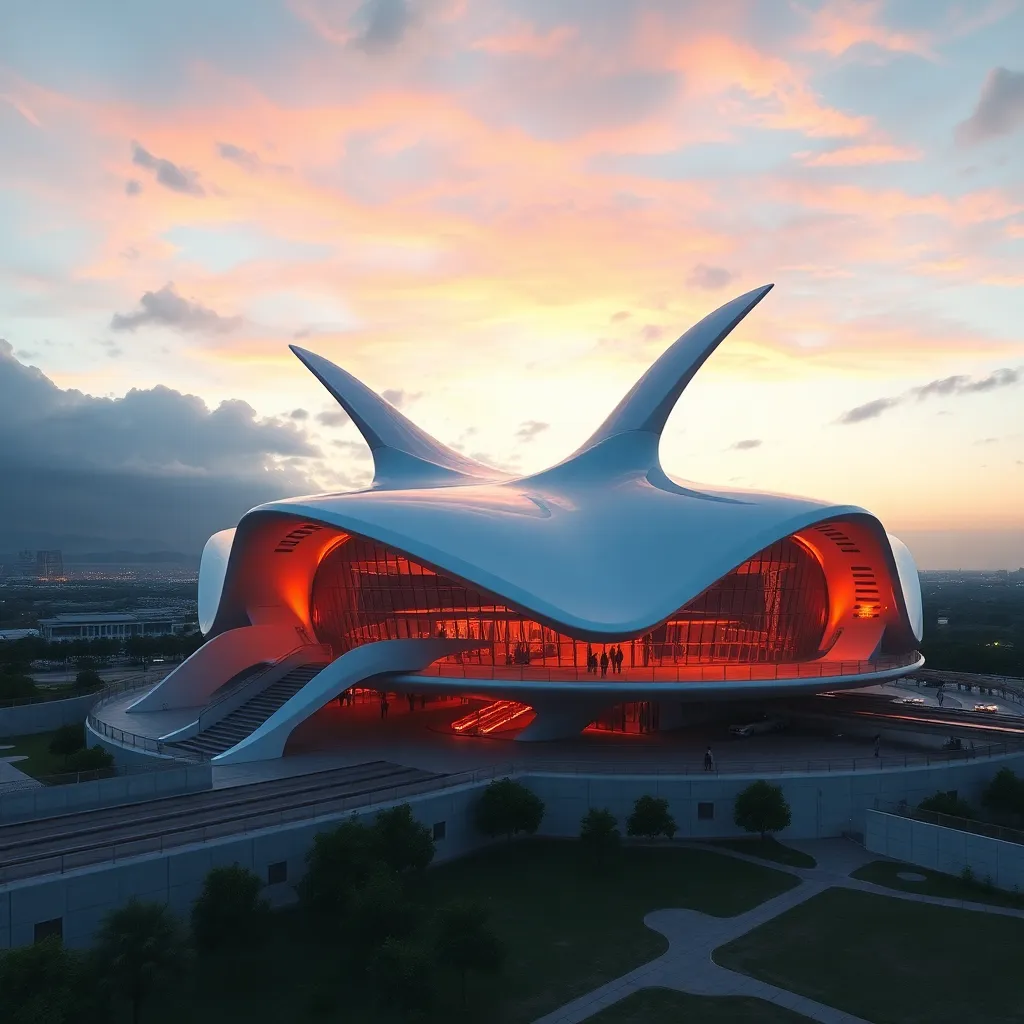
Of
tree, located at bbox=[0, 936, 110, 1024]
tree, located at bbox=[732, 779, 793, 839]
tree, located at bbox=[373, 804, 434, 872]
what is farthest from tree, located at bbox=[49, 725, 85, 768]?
tree, located at bbox=[732, 779, 793, 839]

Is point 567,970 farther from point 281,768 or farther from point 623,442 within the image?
point 623,442

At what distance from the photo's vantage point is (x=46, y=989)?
1266cm

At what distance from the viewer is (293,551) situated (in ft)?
125

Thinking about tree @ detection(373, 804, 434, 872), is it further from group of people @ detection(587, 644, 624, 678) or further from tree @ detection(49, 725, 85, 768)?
tree @ detection(49, 725, 85, 768)

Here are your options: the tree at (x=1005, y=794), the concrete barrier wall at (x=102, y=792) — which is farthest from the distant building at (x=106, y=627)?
the tree at (x=1005, y=794)

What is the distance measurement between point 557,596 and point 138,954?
17030mm

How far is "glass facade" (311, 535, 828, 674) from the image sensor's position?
33978 mm

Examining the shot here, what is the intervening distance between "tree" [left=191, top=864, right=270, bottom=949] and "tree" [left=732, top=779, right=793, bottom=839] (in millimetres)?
13491

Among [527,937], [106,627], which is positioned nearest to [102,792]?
[527,937]

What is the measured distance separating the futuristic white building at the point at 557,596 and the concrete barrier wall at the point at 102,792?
3739 mm

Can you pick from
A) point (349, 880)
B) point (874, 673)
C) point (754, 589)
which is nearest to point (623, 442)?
point (754, 589)

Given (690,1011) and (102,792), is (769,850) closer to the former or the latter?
(690,1011)

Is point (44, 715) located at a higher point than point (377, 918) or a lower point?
lower

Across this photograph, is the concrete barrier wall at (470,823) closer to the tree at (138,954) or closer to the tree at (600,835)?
the tree at (138,954)
